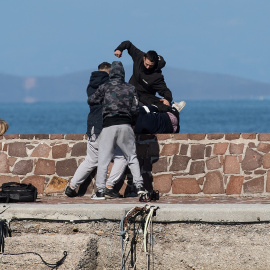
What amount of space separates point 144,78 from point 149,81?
0.09m

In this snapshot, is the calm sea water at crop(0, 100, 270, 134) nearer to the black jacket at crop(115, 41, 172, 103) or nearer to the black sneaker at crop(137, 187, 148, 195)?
the black jacket at crop(115, 41, 172, 103)

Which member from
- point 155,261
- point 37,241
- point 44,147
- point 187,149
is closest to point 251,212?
point 155,261

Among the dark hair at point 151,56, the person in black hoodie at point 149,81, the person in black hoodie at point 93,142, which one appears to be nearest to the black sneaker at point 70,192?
the person in black hoodie at point 93,142

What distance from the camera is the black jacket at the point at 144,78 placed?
1273 cm

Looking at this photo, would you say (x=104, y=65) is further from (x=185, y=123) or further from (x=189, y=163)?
(x=185, y=123)

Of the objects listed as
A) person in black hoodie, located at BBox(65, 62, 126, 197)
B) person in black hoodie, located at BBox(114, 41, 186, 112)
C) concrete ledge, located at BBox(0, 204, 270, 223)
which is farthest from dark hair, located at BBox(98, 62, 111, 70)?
concrete ledge, located at BBox(0, 204, 270, 223)

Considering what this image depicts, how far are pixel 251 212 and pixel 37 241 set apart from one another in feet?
7.38

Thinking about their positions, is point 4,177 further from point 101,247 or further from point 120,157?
point 101,247

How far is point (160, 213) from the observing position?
920cm

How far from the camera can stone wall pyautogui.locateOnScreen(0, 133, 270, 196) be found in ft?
39.2

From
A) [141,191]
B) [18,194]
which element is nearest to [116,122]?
[141,191]

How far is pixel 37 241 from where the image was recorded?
9250 mm

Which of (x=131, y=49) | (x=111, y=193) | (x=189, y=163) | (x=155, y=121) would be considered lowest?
(x=111, y=193)

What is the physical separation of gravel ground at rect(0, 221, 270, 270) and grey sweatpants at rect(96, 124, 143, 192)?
187 cm
